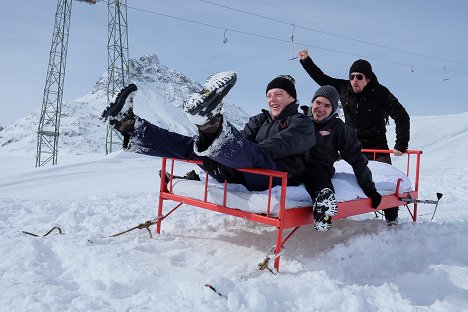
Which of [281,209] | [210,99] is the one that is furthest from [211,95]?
[281,209]

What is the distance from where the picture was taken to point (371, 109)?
223 inches

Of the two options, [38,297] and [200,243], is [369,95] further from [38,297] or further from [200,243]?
[38,297]

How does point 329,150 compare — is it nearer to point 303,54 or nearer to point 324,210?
point 324,210

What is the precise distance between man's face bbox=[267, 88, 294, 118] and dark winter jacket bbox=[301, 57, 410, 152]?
6.96 feet

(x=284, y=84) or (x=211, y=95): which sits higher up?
(x=284, y=84)

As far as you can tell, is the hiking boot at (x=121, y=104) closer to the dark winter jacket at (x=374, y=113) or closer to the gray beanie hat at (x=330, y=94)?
the gray beanie hat at (x=330, y=94)

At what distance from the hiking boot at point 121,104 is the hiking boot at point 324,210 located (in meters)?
1.74

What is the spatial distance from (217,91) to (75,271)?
1.75 meters

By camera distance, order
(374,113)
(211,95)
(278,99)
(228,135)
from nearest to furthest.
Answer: (211,95) → (228,135) → (278,99) → (374,113)

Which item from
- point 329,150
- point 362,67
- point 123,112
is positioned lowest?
point 329,150

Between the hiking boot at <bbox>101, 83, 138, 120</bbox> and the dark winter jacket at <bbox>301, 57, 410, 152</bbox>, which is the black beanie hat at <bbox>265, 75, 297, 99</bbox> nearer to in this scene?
the hiking boot at <bbox>101, 83, 138, 120</bbox>

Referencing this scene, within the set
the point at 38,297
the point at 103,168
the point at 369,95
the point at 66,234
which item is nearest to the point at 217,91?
the point at 38,297

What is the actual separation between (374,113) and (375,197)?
175 cm

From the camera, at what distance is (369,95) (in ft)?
18.6
